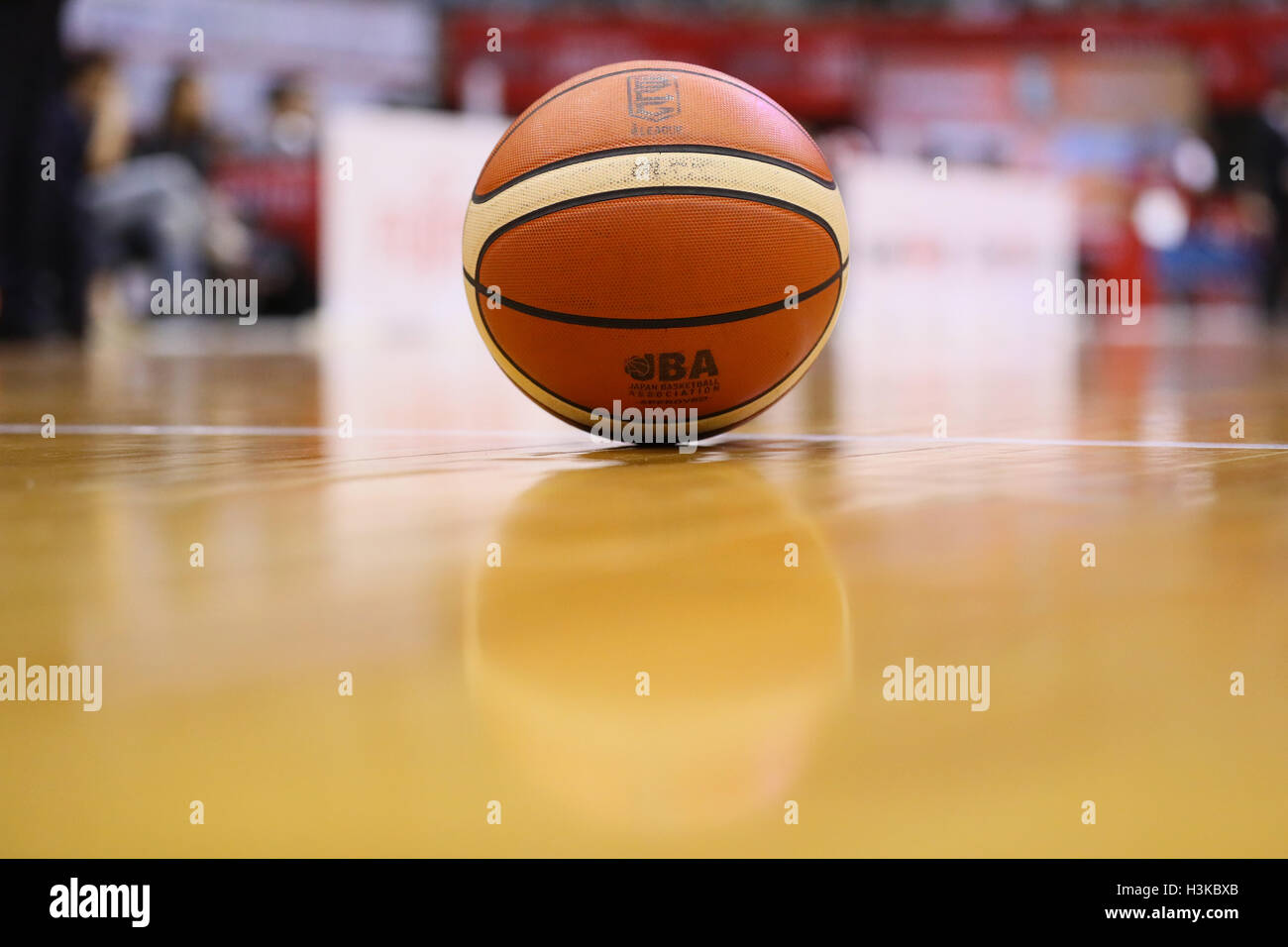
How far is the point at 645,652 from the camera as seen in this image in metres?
0.86

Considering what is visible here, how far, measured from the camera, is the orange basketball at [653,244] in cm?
172

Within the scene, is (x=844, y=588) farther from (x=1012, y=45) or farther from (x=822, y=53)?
(x=1012, y=45)

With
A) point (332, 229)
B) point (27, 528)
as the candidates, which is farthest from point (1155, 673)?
point (332, 229)

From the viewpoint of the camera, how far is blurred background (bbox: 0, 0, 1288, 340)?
771 centimetres

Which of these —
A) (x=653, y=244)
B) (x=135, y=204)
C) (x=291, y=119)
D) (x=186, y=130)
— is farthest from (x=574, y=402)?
(x=291, y=119)

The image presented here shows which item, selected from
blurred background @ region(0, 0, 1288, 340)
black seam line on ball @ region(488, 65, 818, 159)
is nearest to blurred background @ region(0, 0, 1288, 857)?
black seam line on ball @ region(488, 65, 818, 159)

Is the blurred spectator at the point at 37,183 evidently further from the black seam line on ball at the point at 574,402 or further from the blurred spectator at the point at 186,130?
the black seam line on ball at the point at 574,402

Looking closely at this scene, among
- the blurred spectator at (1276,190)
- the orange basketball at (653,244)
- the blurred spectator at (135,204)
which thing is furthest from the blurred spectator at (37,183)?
the blurred spectator at (1276,190)

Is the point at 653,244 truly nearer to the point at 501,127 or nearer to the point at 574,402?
the point at 574,402

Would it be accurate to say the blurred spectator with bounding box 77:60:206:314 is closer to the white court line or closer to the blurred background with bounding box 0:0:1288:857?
the blurred background with bounding box 0:0:1288:857

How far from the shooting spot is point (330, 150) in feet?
25.7

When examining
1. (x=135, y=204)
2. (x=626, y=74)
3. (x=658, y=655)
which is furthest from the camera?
(x=135, y=204)

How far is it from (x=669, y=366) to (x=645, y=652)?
954mm

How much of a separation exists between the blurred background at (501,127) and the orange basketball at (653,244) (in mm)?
6098
